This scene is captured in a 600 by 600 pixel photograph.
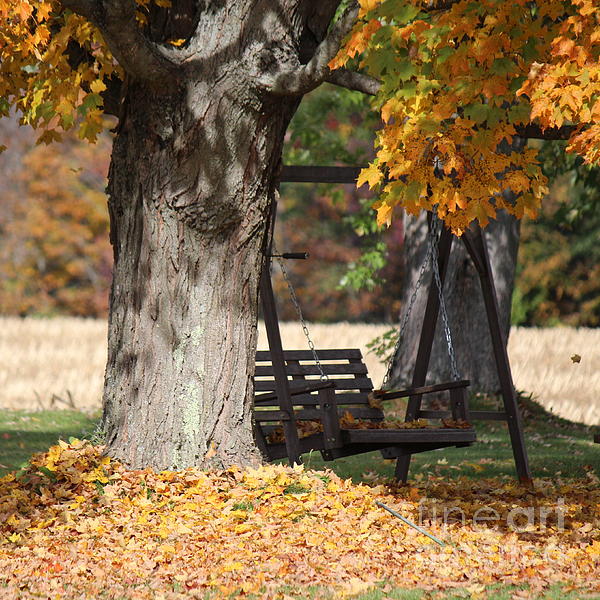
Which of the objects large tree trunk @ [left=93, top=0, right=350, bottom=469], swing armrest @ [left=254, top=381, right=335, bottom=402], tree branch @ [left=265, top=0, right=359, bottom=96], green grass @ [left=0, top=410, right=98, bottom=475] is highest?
tree branch @ [left=265, top=0, right=359, bottom=96]

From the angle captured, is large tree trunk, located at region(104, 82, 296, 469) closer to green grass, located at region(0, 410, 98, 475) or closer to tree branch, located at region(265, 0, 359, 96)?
tree branch, located at region(265, 0, 359, 96)

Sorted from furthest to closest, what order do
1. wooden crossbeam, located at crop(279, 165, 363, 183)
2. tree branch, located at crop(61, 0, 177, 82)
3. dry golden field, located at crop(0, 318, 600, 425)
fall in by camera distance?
dry golden field, located at crop(0, 318, 600, 425)
wooden crossbeam, located at crop(279, 165, 363, 183)
tree branch, located at crop(61, 0, 177, 82)

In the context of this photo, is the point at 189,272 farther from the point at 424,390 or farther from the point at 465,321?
the point at 465,321

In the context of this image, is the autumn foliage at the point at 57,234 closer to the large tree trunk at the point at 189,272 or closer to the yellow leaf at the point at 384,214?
the large tree trunk at the point at 189,272

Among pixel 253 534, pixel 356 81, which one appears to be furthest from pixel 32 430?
pixel 253 534

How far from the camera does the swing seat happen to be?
696cm

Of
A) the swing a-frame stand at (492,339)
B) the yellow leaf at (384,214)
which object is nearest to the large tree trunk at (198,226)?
the yellow leaf at (384,214)

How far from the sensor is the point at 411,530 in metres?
6.64

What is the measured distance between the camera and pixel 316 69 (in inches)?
274

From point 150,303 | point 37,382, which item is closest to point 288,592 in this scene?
point 150,303

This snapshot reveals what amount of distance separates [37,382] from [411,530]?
39.7 feet

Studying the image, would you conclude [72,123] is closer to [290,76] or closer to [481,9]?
[290,76]

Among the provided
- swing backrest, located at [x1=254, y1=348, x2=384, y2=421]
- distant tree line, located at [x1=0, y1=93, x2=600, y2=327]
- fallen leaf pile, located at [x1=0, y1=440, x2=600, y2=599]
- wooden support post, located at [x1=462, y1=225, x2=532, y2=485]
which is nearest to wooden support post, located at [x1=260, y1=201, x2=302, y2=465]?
fallen leaf pile, located at [x1=0, y1=440, x2=600, y2=599]

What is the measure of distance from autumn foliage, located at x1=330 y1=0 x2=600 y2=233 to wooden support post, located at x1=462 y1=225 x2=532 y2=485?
1.43 meters
